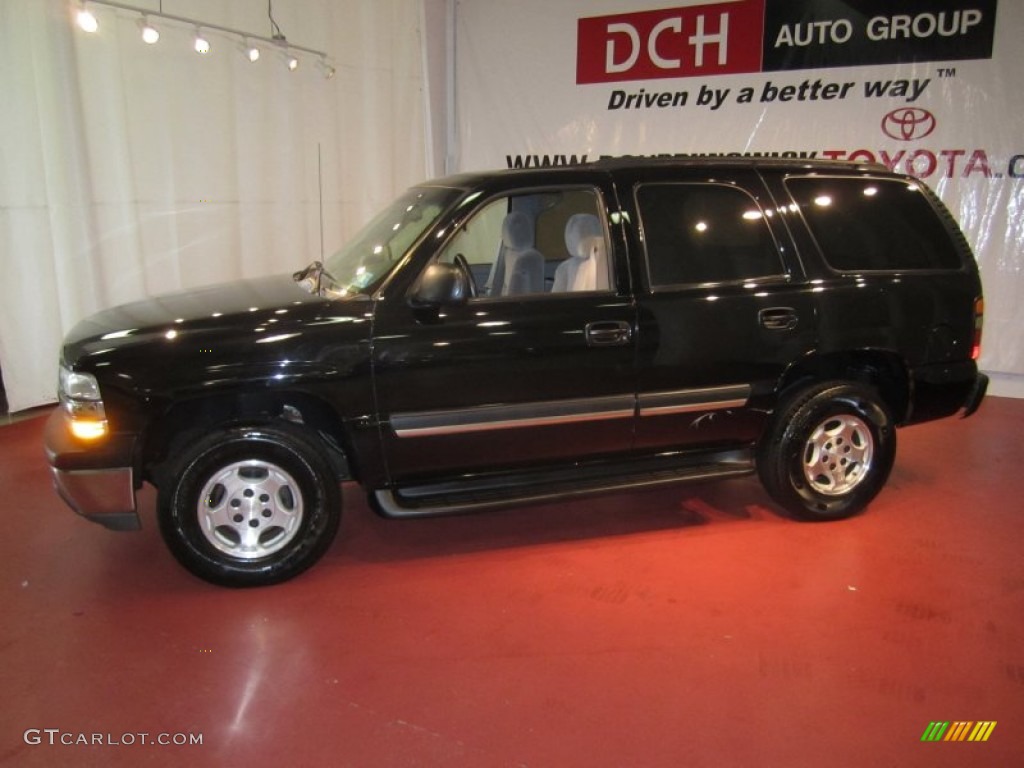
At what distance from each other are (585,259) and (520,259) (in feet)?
1.04

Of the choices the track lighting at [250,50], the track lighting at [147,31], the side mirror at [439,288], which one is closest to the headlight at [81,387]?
the side mirror at [439,288]

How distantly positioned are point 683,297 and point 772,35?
431cm

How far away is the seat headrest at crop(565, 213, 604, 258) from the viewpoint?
12.5 ft

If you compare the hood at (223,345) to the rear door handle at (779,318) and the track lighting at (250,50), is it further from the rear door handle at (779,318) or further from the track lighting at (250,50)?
the track lighting at (250,50)

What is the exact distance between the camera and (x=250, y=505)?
10.9 ft

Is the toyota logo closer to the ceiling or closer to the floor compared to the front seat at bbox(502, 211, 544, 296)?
closer to the ceiling

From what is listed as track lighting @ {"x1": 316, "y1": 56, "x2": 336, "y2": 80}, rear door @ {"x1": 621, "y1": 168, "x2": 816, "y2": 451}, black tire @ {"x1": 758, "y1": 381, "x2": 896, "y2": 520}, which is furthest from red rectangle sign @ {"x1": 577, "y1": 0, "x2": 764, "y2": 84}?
black tire @ {"x1": 758, "y1": 381, "x2": 896, "y2": 520}

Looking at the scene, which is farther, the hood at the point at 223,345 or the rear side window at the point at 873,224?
the rear side window at the point at 873,224

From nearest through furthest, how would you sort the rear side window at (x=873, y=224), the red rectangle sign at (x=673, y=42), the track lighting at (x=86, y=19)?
the rear side window at (x=873, y=224) → the track lighting at (x=86, y=19) → the red rectangle sign at (x=673, y=42)

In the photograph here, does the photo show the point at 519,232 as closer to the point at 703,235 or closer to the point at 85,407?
the point at 703,235

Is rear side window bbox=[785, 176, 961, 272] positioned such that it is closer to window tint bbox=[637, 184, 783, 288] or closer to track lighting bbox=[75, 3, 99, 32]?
window tint bbox=[637, 184, 783, 288]

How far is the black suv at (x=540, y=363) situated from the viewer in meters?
3.22

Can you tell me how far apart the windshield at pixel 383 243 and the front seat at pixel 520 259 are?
1.54 feet

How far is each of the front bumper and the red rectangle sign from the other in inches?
230
